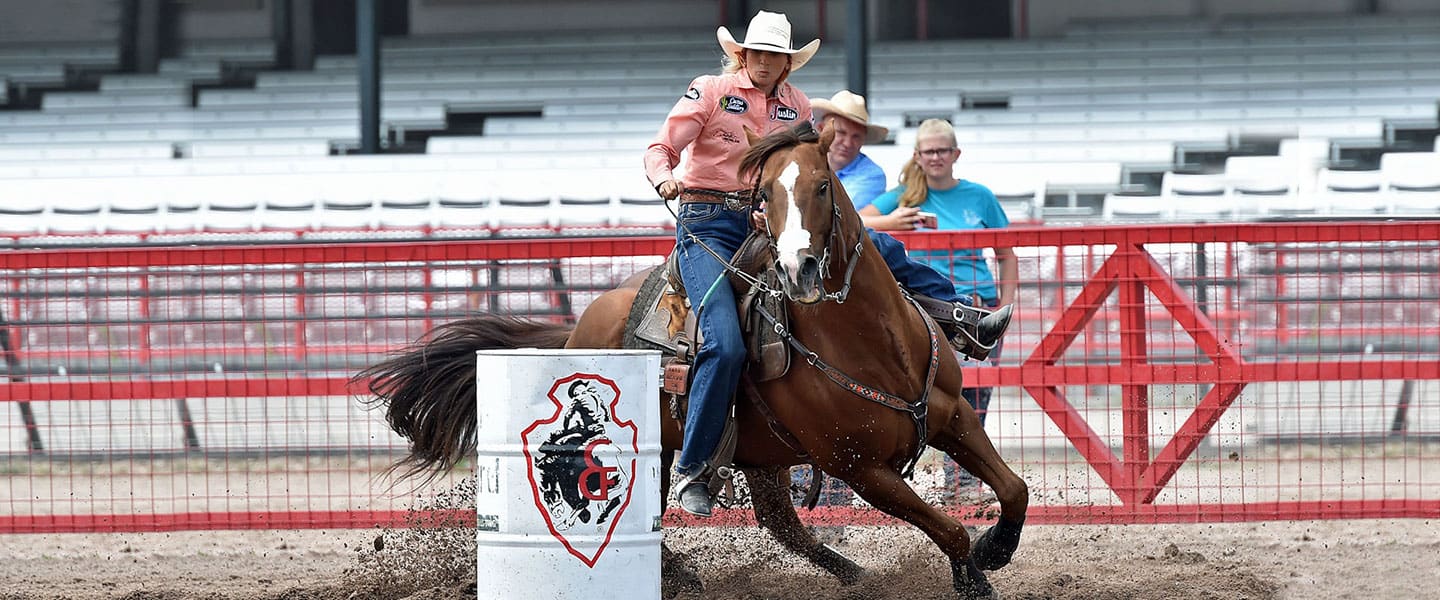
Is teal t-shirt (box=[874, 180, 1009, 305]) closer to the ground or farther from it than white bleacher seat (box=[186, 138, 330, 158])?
closer to the ground

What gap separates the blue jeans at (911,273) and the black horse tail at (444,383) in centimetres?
143

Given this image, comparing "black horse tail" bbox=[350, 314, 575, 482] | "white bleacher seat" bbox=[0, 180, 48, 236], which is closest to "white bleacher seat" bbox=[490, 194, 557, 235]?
"white bleacher seat" bbox=[0, 180, 48, 236]

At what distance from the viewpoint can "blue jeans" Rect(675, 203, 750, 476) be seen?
5605 mm

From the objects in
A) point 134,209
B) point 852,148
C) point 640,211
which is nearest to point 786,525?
point 852,148

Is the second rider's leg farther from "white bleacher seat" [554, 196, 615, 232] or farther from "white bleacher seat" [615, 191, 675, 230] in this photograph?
"white bleacher seat" [554, 196, 615, 232]

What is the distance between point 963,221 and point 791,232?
297 centimetres

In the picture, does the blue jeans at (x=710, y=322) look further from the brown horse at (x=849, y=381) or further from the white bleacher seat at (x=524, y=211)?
the white bleacher seat at (x=524, y=211)

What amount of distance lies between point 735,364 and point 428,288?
2.52 m

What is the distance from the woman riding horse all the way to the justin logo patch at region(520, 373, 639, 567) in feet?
2.63

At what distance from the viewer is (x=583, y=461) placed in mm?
4840

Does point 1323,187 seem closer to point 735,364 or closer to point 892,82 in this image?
point 892,82

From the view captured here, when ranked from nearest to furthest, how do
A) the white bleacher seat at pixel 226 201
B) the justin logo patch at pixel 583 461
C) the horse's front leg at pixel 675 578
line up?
1. the justin logo patch at pixel 583 461
2. the horse's front leg at pixel 675 578
3. the white bleacher seat at pixel 226 201

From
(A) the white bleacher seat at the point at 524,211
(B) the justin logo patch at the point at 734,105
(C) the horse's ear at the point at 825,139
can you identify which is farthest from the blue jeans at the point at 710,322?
(A) the white bleacher seat at the point at 524,211

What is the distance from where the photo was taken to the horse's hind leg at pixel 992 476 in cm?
573
